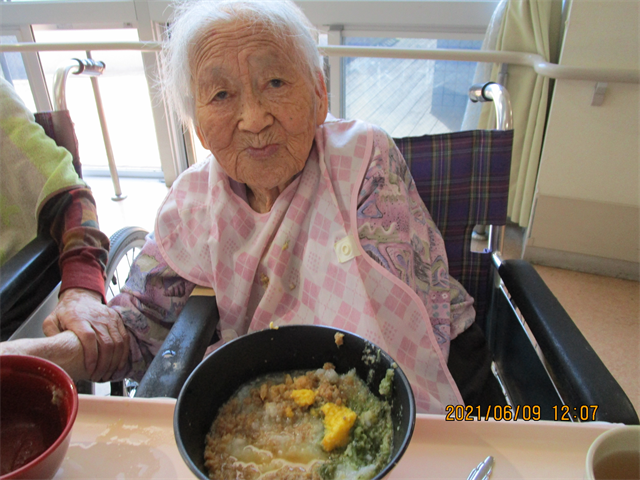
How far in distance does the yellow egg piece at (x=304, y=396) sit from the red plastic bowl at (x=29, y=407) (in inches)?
10.5

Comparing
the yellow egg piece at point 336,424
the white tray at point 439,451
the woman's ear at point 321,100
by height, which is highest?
the woman's ear at point 321,100

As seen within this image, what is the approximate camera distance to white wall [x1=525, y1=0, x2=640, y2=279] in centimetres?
203

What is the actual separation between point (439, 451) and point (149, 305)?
0.76 metres

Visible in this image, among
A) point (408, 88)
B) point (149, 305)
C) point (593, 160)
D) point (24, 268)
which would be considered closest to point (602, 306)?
point (593, 160)

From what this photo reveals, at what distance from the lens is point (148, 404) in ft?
2.12

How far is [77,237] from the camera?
1156 millimetres

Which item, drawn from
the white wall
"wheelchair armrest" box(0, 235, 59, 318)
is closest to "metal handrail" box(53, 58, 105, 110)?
"wheelchair armrest" box(0, 235, 59, 318)

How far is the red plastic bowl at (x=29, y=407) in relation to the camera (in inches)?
21.9

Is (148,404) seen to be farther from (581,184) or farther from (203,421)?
(581,184)

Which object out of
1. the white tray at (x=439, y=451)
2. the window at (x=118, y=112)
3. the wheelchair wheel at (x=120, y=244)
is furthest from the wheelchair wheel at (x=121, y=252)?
the window at (x=118, y=112)

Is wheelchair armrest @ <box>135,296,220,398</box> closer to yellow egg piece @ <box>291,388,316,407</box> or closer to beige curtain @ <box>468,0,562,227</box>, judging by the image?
yellow egg piece @ <box>291,388,316,407</box>

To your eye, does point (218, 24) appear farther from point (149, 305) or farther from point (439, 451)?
point (439, 451)

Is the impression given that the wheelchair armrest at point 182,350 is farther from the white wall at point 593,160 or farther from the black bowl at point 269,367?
the white wall at point 593,160

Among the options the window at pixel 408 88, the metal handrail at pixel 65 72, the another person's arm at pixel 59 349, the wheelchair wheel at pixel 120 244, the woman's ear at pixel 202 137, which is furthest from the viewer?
the window at pixel 408 88
